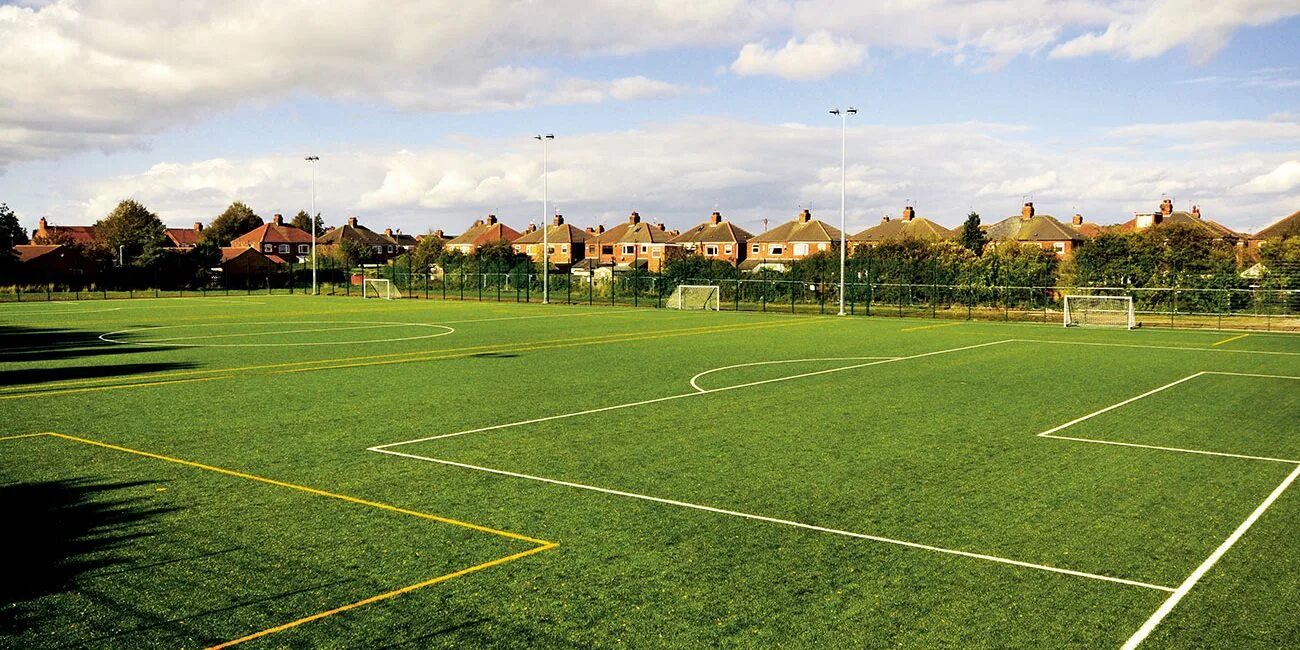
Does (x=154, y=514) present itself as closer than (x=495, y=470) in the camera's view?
Yes

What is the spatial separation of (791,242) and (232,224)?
3245 inches

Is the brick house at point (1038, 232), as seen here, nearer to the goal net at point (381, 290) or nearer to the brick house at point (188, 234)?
the goal net at point (381, 290)

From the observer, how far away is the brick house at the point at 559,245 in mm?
127562

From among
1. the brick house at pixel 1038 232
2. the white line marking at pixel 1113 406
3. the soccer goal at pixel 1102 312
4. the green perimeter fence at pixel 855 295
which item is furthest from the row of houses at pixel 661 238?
the white line marking at pixel 1113 406

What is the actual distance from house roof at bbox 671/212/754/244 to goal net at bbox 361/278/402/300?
56.7 meters

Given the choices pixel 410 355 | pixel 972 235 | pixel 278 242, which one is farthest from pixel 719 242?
pixel 410 355

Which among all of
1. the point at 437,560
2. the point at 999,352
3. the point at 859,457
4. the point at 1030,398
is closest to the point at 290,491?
the point at 437,560

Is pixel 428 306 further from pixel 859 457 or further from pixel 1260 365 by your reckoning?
pixel 859 457

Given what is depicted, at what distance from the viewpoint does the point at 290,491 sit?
33.1 feet

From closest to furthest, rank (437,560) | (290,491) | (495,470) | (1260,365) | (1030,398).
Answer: (437,560), (290,491), (495,470), (1030,398), (1260,365)

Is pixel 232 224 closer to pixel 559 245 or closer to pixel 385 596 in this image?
pixel 559 245

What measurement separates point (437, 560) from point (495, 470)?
3.43m

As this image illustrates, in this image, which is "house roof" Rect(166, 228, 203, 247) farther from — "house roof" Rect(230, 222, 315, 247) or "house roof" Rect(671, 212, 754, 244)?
"house roof" Rect(671, 212, 754, 244)

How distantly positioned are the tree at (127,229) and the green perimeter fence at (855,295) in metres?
23.8
